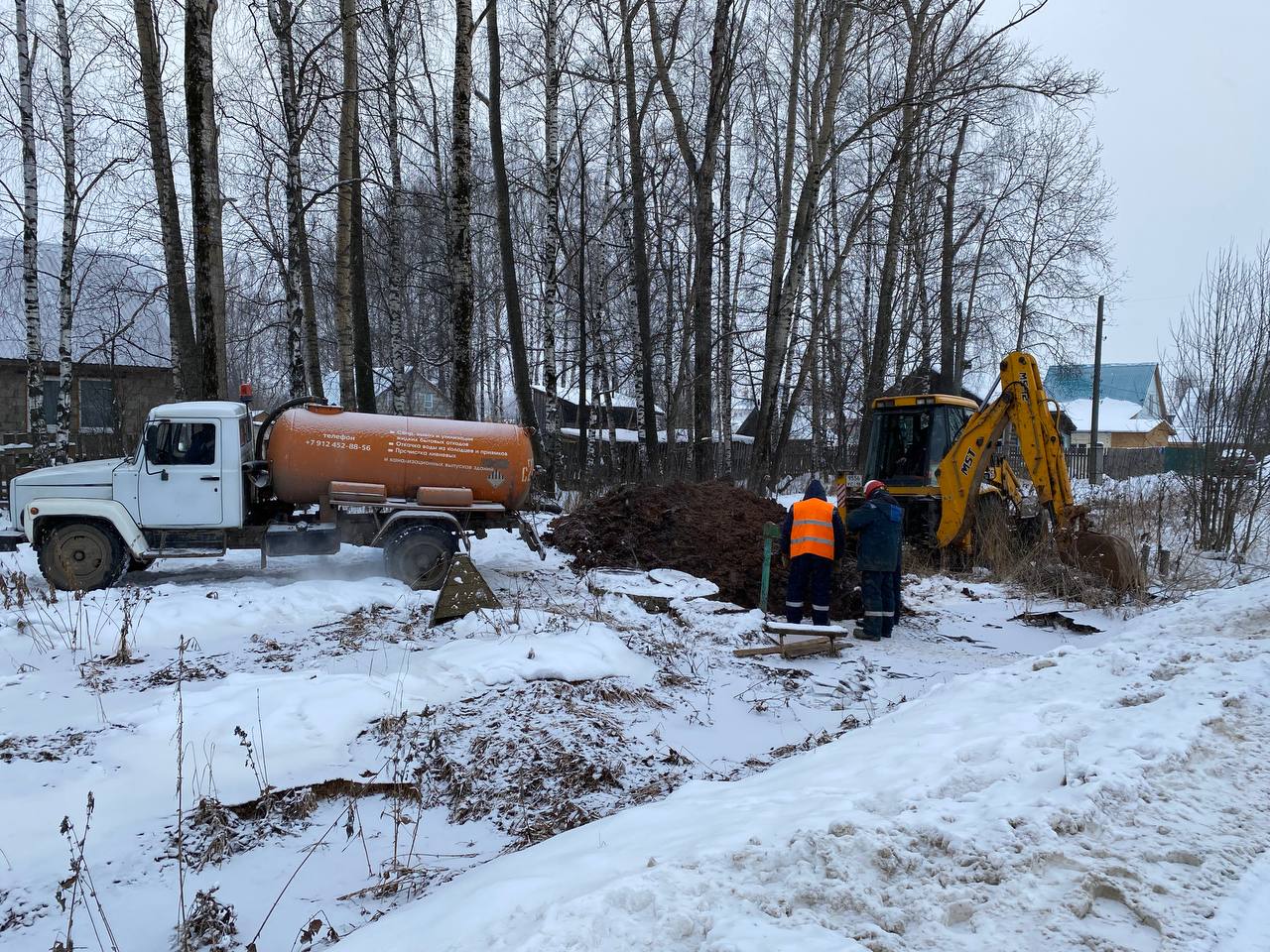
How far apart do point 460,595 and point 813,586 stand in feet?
12.4

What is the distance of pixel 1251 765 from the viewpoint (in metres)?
3.40

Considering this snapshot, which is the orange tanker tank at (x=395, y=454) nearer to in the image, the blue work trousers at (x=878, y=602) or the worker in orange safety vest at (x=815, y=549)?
the worker in orange safety vest at (x=815, y=549)

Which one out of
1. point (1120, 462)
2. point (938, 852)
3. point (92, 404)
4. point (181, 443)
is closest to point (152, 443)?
point (181, 443)

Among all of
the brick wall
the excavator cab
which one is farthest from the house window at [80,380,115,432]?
the excavator cab

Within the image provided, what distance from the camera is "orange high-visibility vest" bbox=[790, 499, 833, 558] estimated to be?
841 cm

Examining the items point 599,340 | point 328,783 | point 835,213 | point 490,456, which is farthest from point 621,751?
point 835,213

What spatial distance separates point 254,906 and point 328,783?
39.3 inches

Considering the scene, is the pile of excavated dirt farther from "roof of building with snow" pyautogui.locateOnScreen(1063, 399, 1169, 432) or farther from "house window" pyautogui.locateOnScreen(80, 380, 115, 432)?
"roof of building with snow" pyautogui.locateOnScreen(1063, 399, 1169, 432)

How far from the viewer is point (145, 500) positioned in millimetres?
9148

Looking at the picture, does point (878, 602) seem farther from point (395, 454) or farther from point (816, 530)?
point (395, 454)

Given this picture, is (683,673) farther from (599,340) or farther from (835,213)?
(835,213)

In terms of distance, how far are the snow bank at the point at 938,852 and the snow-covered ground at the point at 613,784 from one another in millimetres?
13

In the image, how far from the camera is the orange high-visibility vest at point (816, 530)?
27.6 ft

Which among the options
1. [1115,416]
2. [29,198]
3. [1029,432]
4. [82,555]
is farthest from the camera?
[1115,416]
